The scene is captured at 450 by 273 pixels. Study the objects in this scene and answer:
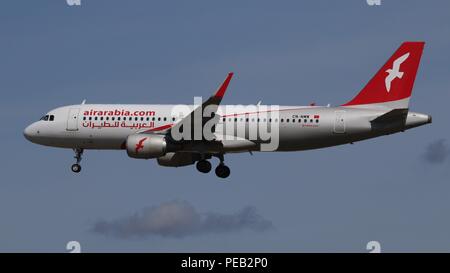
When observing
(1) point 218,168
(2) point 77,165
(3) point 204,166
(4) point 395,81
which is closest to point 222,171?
(1) point 218,168

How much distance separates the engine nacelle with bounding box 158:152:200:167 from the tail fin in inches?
525

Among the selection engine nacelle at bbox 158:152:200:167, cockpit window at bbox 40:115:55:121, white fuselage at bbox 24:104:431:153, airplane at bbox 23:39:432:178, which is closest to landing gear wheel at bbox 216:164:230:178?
airplane at bbox 23:39:432:178

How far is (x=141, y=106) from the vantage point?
7762 centimetres

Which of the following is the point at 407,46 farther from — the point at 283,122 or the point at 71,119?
the point at 71,119

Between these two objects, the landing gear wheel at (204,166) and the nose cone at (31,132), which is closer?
the landing gear wheel at (204,166)

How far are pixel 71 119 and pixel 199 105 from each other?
10.5m

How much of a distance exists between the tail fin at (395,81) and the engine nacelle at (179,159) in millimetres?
13339

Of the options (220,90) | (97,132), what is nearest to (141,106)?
(97,132)

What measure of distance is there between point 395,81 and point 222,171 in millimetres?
15509

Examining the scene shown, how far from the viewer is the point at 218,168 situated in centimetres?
7975

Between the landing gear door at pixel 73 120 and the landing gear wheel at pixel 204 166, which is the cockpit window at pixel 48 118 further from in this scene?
the landing gear wheel at pixel 204 166

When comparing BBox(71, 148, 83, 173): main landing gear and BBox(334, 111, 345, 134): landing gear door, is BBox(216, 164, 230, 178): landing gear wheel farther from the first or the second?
BBox(71, 148, 83, 173): main landing gear

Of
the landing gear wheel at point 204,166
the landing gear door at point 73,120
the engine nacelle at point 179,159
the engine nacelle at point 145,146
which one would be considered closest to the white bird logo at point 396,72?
the landing gear wheel at point 204,166

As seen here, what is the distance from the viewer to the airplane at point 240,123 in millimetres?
75000
